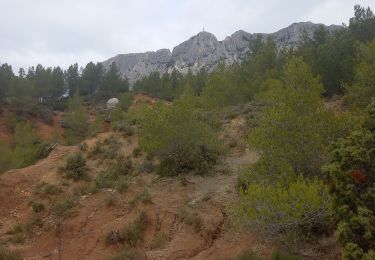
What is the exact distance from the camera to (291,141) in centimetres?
1230

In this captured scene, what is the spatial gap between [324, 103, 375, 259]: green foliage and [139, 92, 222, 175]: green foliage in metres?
10.7

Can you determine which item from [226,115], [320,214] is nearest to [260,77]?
[226,115]

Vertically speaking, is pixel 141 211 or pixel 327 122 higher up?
pixel 327 122

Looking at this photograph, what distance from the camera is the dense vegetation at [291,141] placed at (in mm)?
7863

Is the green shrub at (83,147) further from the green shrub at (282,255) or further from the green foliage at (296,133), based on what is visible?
the green shrub at (282,255)

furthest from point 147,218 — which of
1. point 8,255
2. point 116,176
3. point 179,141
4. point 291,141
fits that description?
point 291,141

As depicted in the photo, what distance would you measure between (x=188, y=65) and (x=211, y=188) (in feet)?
352

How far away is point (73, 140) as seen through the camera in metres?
39.1

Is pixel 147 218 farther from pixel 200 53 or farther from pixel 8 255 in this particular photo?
pixel 200 53

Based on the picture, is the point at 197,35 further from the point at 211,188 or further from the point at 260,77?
the point at 211,188

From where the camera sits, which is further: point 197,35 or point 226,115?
point 197,35

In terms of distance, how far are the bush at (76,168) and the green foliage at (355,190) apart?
15.4 meters

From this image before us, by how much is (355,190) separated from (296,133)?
4.60 m

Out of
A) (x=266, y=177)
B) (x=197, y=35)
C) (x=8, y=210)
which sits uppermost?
(x=197, y=35)
